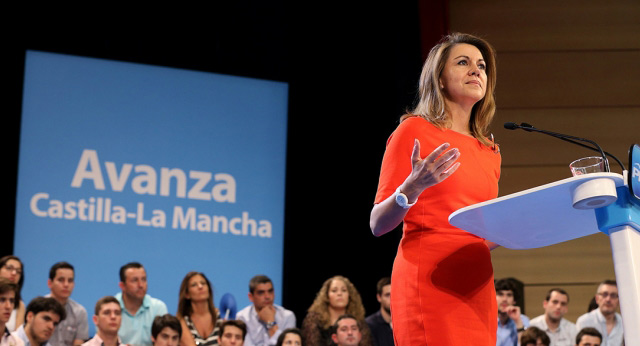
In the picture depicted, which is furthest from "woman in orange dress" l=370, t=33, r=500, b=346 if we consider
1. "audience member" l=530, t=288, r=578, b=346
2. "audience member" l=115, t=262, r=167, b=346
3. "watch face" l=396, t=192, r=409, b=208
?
"audience member" l=530, t=288, r=578, b=346

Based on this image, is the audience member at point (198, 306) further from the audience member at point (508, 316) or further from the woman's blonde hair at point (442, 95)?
the woman's blonde hair at point (442, 95)

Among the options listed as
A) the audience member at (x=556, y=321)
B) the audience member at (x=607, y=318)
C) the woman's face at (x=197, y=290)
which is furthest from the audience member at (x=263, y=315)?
the audience member at (x=607, y=318)

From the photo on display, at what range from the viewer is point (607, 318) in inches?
223

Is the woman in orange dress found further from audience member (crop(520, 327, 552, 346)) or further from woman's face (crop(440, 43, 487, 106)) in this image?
audience member (crop(520, 327, 552, 346))

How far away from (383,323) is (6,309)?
7.86 feet

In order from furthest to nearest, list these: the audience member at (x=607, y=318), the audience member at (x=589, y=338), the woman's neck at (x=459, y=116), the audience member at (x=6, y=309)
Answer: the audience member at (x=607, y=318) < the audience member at (x=589, y=338) < the audience member at (x=6, y=309) < the woman's neck at (x=459, y=116)

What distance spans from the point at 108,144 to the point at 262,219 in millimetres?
1387

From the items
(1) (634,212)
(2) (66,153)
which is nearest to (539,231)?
(1) (634,212)

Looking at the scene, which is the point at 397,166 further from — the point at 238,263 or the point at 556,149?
the point at 556,149

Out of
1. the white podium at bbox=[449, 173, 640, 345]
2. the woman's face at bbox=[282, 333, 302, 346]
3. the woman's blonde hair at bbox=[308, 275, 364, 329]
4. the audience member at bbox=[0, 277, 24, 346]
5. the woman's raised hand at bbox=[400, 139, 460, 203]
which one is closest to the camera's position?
the white podium at bbox=[449, 173, 640, 345]

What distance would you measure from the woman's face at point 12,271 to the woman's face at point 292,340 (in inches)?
65.6

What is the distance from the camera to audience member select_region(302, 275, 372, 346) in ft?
17.3

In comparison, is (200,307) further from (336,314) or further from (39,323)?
(39,323)

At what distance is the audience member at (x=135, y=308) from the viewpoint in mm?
5180
